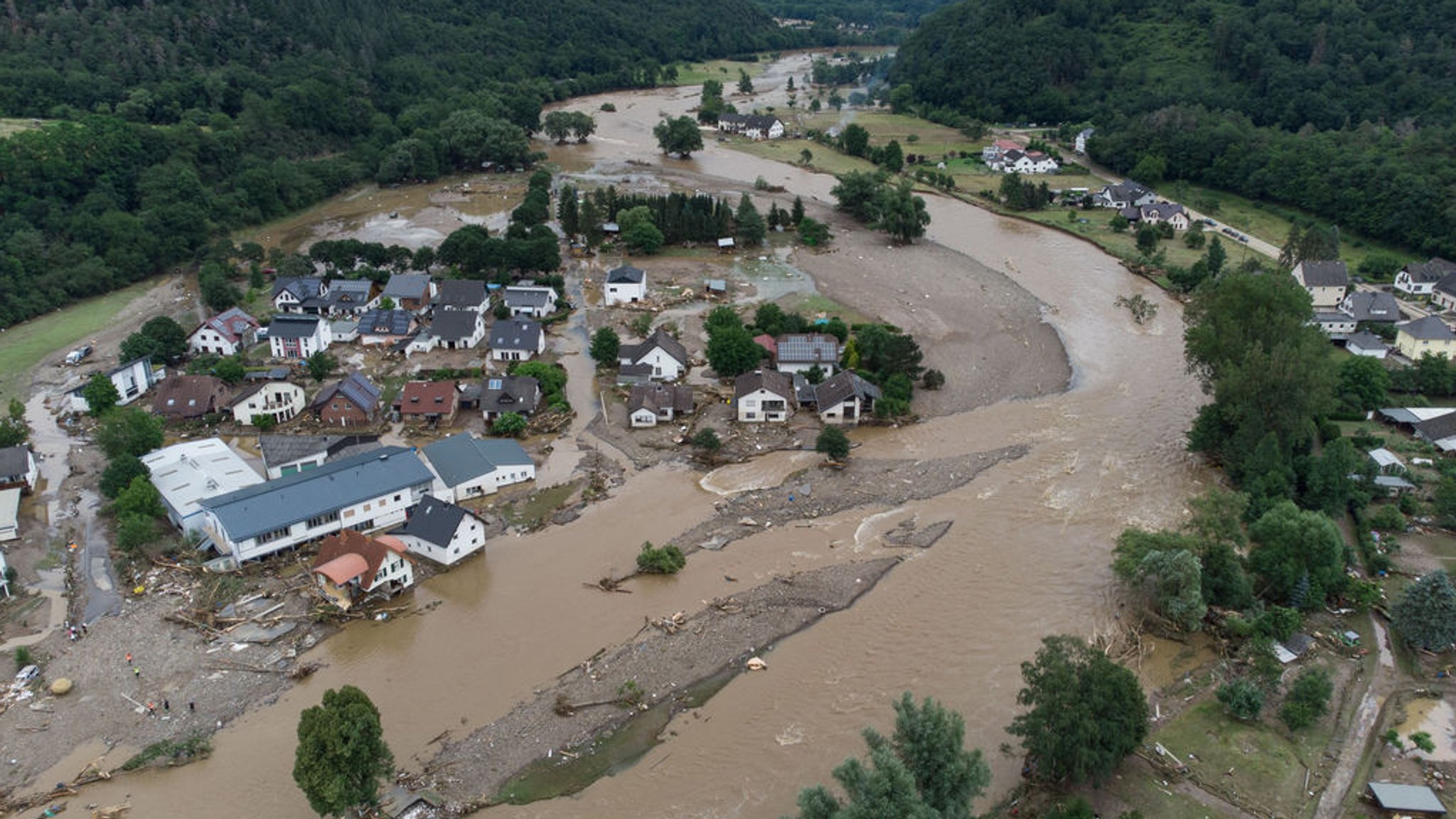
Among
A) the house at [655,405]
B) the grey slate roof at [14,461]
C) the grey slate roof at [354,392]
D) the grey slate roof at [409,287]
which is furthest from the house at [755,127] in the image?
the grey slate roof at [14,461]

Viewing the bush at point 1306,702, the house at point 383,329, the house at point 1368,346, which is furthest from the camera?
the house at point 383,329

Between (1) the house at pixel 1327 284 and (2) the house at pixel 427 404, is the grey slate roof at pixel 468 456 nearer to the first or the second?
(2) the house at pixel 427 404

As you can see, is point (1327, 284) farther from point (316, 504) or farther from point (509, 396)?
point (316, 504)

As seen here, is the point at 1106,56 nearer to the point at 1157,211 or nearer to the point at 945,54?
the point at 945,54

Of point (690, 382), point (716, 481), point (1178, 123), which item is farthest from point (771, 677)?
point (1178, 123)

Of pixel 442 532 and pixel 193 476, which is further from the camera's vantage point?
pixel 193 476

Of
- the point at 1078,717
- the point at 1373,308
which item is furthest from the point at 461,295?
the point at 1373,308
